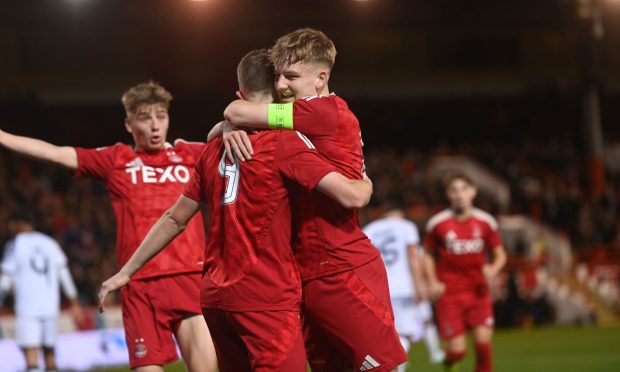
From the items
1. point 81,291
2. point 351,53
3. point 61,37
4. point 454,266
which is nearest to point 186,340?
point 454,266

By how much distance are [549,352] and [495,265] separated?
529 centimetres

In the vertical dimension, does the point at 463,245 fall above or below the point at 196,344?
above

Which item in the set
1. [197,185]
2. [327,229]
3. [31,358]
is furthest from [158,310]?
[31,358]

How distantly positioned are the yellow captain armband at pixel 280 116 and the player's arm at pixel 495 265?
6.19m

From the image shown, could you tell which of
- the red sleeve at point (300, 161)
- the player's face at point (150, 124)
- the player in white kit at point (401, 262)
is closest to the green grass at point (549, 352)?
the player in white kit at point (401, 262)

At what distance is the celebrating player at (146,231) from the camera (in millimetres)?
6746

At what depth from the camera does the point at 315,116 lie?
4.73m

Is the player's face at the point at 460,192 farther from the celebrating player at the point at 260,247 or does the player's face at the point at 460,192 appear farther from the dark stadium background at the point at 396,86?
the dark stadium background at the point at 396,86

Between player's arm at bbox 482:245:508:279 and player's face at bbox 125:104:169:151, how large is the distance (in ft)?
15.3

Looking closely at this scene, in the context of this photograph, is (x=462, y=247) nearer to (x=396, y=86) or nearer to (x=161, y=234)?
(x=161, y=234)

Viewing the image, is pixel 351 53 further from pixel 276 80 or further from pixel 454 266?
pixel 276 80

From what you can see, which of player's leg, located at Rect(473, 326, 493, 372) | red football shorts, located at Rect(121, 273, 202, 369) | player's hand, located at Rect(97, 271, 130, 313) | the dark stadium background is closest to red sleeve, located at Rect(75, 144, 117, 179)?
red football shorts, located at Rect(121, 273, 202, 369)

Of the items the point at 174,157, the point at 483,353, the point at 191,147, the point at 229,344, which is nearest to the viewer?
the point at 229,344

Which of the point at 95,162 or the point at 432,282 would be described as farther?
the point at 432,282
